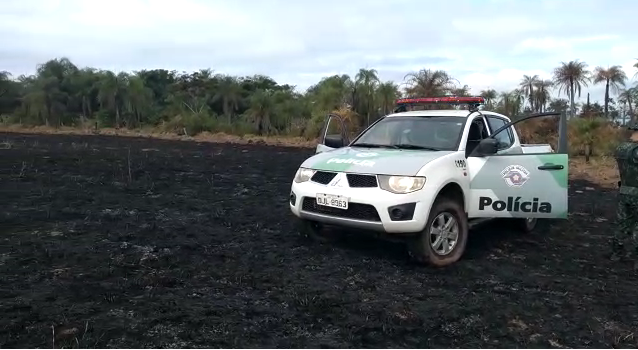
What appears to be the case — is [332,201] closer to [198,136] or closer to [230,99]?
[198,136]

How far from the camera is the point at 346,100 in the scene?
102ft

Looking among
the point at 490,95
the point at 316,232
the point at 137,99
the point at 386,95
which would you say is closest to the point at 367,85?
the point at 386,95

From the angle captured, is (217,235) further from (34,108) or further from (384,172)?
(34,108)

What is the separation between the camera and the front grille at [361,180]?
537 cm

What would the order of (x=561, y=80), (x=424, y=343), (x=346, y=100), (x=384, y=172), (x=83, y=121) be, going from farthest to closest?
1. (x=83, y=121)
2. (x=561, y=80)
3. (x=346, y=100)
4. (x=384, y=172)
5. (x=424, y=343)

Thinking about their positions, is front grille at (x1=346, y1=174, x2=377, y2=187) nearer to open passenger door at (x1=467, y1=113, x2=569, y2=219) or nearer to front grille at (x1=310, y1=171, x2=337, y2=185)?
front grille at (x1=310, y1=171, x2=337, y2=185)

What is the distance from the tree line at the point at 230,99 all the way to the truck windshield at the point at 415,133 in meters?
16.5

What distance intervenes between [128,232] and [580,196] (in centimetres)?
907

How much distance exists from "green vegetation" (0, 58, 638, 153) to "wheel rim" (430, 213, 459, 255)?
16254 millimetres

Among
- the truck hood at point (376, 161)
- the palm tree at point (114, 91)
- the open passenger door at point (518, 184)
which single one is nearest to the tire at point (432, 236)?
the open passenger door at point (518, 184)

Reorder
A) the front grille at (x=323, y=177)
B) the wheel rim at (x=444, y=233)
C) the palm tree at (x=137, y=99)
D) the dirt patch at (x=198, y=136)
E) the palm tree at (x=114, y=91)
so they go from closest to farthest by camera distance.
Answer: the wheel rim at (x=444, y=233)
the front grille at (x=323, y=177)
the dirt patch at (x=198, y=136)
the palm tree at (x=137, y=99)
the palm tree at (x=114, y=91)

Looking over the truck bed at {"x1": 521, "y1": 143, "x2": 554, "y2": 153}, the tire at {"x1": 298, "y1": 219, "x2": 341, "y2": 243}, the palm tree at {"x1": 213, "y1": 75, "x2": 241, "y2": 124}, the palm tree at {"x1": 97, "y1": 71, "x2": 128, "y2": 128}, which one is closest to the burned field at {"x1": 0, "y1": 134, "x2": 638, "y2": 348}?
the tire at {"x1": 298, "y1": 219, "x2": 341, "y2": 243}

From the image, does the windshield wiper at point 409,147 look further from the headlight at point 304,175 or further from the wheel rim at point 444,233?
the headlight at point 304,175

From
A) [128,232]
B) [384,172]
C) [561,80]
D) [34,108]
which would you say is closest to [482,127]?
[384,172]
